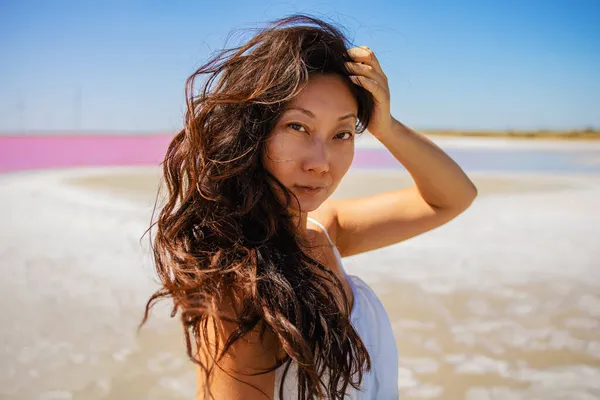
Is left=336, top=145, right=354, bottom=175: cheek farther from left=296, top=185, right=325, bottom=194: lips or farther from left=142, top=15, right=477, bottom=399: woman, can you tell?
left=296, top=185, right=325, bottom=194: lips

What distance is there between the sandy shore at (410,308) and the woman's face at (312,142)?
3.07 ft

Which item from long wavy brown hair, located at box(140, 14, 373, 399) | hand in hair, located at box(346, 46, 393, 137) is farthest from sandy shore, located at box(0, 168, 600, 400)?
hand in hair, located at box(346, 46, 393, 137)

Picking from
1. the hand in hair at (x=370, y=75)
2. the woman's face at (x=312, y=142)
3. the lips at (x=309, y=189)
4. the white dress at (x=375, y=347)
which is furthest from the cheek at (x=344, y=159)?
the white dress at (x=375, y=347)

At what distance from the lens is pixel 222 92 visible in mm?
1637

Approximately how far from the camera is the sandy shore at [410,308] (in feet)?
11.3

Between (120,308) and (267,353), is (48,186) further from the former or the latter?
(267,353)

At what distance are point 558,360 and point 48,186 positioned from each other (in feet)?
33.1

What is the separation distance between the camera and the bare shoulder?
4.43 feet

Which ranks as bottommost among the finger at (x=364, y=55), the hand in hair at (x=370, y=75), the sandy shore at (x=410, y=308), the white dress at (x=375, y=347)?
the sandy shore at (x=410, y=308)

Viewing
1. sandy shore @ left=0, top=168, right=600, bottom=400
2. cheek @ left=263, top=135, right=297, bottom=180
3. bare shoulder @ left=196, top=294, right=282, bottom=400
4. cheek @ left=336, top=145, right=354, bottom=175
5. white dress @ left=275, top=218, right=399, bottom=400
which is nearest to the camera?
bare shoulder @ left=196, top=294, right=282, bottom=400

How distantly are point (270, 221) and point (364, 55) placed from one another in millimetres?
687

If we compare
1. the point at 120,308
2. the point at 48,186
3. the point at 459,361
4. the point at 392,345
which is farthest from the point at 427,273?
the point at 48,186

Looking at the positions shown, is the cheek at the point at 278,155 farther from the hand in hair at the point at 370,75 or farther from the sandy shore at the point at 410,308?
the sandy shore at the point at 410,308

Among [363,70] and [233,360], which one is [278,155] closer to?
[363,70]
